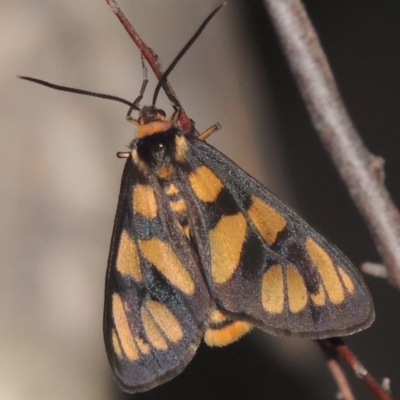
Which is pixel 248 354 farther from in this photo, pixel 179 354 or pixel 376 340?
pixel 179 354

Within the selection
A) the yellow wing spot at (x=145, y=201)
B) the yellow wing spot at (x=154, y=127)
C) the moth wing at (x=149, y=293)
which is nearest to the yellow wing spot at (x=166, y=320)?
the moth wing at (x=149, y=293)

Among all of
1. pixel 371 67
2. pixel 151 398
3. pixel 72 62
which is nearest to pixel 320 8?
pixel 371 67

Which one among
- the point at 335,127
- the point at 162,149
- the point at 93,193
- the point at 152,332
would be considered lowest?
the point at 93,193

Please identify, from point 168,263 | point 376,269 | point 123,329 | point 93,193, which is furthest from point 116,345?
point 93,193

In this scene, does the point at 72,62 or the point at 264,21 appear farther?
the point at 264,21

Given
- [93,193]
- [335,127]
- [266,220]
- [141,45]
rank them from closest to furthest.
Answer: [335,127], [141,45], [266,220], [93,193]

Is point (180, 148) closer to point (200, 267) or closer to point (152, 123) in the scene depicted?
point (152, 123)

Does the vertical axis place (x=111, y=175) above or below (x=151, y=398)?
above

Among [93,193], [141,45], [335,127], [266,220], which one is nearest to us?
[335,127]
